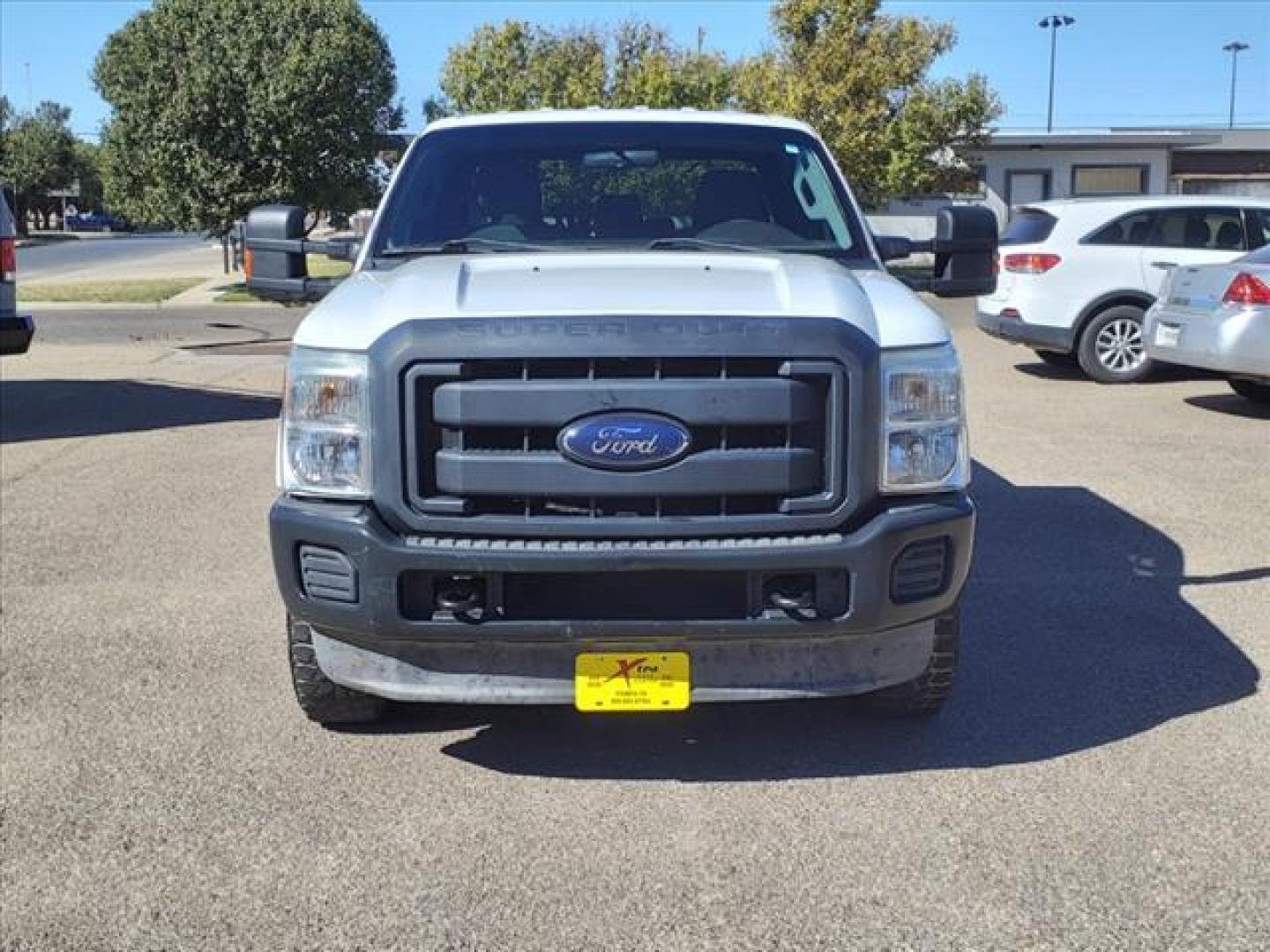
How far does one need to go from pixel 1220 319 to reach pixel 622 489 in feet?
27.8

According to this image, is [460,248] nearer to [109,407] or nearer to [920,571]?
[920,571]

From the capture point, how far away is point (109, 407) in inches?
482

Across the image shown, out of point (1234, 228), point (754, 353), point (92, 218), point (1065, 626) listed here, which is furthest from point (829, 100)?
point (92, 218)

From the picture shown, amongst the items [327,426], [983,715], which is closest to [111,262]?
[327,426]

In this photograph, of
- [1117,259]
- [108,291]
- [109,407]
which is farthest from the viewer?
[108,291]

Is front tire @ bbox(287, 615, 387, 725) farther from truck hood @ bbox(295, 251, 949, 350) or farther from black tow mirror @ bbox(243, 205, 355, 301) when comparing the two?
black tow mirror @ bbox(243, 205, 355, 301)

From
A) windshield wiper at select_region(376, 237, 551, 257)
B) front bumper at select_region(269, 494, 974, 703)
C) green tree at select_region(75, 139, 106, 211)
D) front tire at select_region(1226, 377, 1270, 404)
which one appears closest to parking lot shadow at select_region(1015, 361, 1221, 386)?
front tire at select_region(1226, 377, 1270, 404)

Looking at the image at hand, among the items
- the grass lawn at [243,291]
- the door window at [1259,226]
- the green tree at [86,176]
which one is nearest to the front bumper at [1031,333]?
the door window at [1259,226]

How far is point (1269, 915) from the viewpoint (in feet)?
11.0

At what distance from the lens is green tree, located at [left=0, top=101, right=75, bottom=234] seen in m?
79.0

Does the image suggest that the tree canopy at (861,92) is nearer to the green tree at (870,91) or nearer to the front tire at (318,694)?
the green tree at (870,91)

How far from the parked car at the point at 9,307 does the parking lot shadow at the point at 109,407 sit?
0.79 meters

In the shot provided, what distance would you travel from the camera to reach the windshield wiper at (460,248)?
4.89m

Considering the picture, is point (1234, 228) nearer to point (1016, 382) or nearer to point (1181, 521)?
point (1016, 382)
